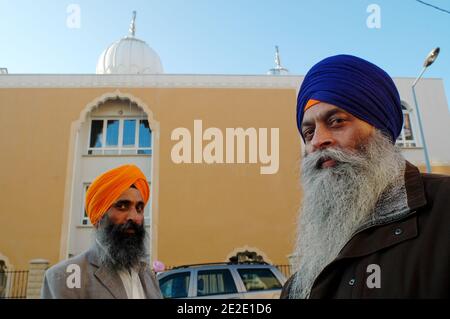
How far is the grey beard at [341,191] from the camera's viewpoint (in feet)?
3.55

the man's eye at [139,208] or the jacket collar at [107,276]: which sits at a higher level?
the man's eye at [139,208]

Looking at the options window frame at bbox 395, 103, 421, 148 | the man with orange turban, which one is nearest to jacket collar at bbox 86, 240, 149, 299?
the man with orange turban

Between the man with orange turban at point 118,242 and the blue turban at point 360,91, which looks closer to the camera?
the blue turban at point 360,91

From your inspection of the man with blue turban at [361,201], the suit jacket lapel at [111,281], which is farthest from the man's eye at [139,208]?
the man with blue turban at [361,201]

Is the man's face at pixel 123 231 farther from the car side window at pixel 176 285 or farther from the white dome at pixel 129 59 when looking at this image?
the white dome at pixel 129 59

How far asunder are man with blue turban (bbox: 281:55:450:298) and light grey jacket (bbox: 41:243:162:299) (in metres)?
1.07

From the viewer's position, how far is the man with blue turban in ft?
2.68

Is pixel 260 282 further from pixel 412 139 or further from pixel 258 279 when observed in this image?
pixel 412 139

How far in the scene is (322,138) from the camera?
117 centimetres

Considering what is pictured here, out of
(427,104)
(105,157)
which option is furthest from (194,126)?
(427,104)

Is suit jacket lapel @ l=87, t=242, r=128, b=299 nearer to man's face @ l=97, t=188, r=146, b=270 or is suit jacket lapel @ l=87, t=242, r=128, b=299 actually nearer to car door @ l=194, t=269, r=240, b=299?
man's face @ l=97, t=188, r=146, b=270

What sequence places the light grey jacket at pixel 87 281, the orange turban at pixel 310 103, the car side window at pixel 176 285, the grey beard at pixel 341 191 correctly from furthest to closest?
the car side window at pixel 176 285 → the light grey jacket at pixel 87 281 → the orange turban at pixel 310 103 → the grey beard at pixel 341 191

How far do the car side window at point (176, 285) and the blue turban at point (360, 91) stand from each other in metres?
4.03
